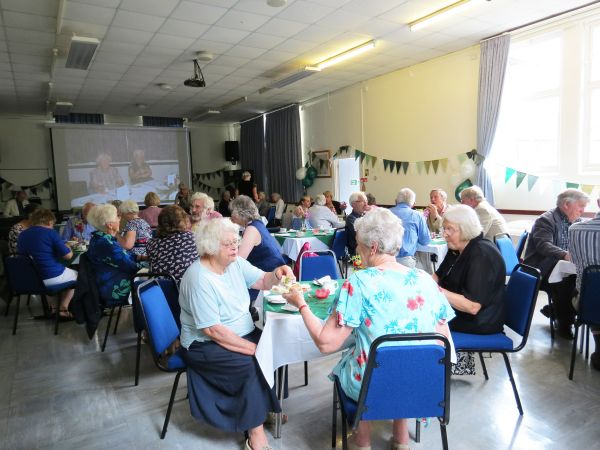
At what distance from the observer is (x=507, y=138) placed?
19.9ft

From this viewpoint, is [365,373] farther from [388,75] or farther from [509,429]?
[388,75]

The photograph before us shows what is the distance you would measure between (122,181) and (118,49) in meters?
6.00

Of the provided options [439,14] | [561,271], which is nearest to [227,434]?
[561,271]

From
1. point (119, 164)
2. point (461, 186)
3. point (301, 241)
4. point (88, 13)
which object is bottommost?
point (301, 241)

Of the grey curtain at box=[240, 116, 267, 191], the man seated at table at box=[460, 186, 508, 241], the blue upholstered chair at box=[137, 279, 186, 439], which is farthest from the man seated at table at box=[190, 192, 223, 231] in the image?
the grey curtain at box=[240, 116, 267, 191]

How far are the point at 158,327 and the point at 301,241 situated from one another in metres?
3.25

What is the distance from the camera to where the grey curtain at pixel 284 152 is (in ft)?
33.0

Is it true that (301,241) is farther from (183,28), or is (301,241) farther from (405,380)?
(405,380)

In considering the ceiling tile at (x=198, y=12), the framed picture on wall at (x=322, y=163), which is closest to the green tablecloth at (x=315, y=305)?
the ceiling tile at (x=198, y=12)

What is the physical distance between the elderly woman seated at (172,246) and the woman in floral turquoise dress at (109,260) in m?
0.42

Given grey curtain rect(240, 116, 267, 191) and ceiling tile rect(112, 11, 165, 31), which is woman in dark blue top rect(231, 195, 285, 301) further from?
grey curtain rect(240, 116, 267, 191)

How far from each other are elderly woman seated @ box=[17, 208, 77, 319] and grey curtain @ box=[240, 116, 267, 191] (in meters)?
7.58

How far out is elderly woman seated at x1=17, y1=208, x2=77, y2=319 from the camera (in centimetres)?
410

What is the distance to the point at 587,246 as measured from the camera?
9.53ft
